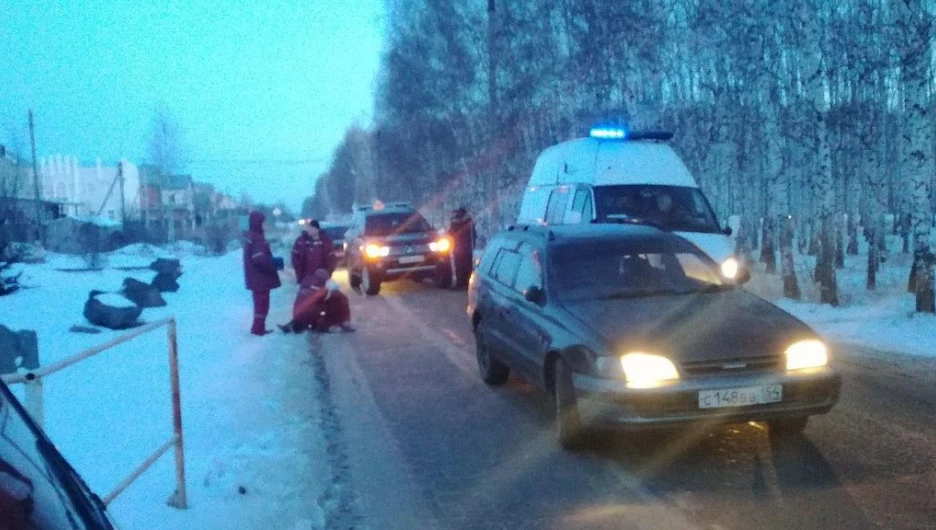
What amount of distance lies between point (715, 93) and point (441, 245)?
744 centimetres

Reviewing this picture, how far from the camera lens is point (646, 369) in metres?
5.59

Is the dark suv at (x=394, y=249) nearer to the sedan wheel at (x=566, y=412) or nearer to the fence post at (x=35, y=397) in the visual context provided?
the sedan wheel at (x=566, y=412)

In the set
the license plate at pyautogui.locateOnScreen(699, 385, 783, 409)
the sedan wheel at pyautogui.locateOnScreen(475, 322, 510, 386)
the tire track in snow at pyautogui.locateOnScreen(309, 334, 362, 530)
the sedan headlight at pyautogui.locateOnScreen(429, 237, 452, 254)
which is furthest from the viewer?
the sedan headlight at pyautogui.locateOnScreen(429, 237, 452, 254)

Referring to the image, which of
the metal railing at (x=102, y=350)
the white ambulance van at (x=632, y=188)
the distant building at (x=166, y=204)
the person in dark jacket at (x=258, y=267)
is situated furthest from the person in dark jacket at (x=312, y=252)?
the distant building at (x=166, y=204)

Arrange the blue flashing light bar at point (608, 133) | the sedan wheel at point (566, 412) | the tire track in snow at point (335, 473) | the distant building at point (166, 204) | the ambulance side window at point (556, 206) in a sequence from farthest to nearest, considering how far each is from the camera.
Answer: the distant building at point (166, 204), the ambulance side window at point (556, 206), the blue flashing light bar at point (608, 133), the sedan wheel at point (566, 412), the tire track in snow at point (335, 473)

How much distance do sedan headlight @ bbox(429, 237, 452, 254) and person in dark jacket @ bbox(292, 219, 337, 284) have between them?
528cm

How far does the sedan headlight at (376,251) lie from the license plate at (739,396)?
13.3 meters

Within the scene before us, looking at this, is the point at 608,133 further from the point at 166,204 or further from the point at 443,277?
the point at 166,204

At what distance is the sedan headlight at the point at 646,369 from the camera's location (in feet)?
18.2

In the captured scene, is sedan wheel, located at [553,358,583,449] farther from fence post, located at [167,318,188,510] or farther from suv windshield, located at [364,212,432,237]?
suv windshield, located at [364,212,432,237]

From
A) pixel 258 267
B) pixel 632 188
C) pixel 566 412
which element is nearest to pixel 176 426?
pixel 566 412

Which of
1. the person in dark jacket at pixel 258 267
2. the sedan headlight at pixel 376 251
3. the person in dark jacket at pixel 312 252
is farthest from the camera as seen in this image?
the sedan headlight at pixel 376 251

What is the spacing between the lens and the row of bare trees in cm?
1489

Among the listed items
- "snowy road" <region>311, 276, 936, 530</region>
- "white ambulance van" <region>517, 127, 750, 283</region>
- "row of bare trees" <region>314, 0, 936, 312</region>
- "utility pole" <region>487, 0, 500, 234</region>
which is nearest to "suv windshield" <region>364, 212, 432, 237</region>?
"row of bare trees" <region>314, 0, 936, 312</region>
